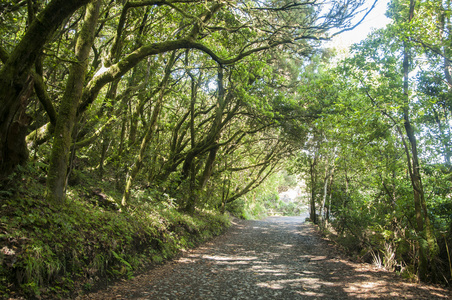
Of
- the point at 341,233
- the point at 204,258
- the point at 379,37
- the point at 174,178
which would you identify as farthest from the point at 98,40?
the point at 341,233

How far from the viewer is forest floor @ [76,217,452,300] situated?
5.60 metres

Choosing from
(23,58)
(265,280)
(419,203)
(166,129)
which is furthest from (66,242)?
(419,203)

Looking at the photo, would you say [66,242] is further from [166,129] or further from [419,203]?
[419,203]

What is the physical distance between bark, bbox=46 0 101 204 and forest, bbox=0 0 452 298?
3 cm

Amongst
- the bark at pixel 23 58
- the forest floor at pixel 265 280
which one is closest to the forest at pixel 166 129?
the bark at pixel 23 58

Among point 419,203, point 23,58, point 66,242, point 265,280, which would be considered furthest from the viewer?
point 419,203

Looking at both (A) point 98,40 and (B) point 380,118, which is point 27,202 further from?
(B) point 380,118

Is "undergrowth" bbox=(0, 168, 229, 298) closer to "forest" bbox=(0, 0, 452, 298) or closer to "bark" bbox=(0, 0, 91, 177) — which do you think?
"forest" bbox=(0, 0, 452, 298)

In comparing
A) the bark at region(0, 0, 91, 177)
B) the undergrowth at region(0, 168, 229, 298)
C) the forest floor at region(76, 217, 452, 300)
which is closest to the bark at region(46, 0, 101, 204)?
the undergrowth at region(0, 168, 229, 298)

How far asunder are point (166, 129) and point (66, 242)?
8172 millimetres

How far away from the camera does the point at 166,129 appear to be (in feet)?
42.0

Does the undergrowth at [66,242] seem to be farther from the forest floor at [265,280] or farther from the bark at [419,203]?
the bark at [419,203]

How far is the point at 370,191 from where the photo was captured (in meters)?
12.9

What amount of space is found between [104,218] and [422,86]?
10.0 metres
